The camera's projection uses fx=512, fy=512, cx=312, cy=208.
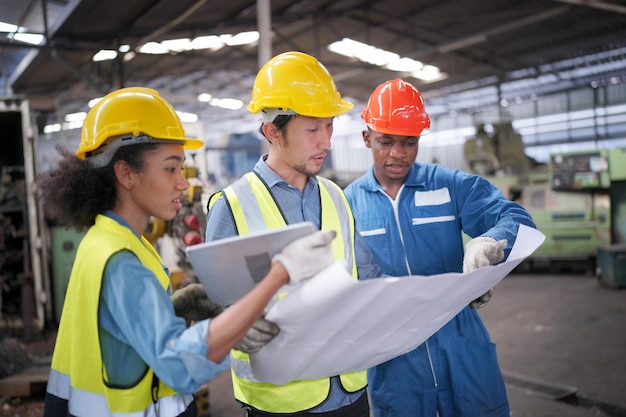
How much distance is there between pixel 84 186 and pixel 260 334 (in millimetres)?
557

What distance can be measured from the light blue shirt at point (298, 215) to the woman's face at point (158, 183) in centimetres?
26

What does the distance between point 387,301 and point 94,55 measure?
29.7ft

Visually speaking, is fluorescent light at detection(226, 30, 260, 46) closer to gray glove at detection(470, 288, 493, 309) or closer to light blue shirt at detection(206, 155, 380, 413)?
light blue shirt at detection(206, 155, 380, 413)

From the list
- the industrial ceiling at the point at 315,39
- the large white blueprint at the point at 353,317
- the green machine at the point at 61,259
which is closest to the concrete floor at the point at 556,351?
the green machine at the point at 61,259

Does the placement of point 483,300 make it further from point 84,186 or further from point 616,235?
point 616,235

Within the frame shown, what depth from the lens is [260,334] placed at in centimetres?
114

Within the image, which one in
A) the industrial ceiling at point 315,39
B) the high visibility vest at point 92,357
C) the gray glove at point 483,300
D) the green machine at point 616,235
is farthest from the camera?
the industrial ceiling at point 315,39

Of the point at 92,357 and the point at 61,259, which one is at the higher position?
the point at 92,357

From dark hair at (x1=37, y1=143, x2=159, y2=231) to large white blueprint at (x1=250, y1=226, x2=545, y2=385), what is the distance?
1.59 ft

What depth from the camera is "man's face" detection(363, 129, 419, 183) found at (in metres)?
2.08

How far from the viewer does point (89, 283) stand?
1081 millimetres

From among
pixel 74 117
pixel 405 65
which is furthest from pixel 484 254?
pixel 74 117

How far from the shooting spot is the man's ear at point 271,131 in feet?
5.33

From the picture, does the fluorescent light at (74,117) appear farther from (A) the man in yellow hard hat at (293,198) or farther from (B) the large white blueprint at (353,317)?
(B) the large white blueprint at (353,317)
